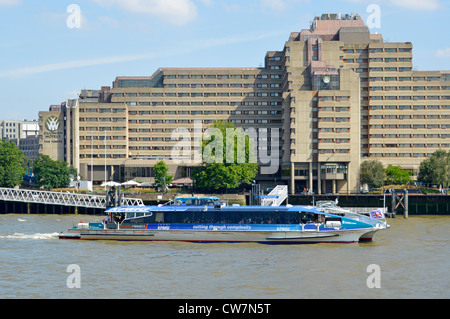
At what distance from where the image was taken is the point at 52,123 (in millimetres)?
148375

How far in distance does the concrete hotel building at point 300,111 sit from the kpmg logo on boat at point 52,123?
10.4ft

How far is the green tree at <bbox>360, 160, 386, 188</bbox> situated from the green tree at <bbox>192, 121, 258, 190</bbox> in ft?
80.1

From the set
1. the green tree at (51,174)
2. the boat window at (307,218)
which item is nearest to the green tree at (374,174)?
the green tree at (51,174)

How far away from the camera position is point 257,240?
5881 cm

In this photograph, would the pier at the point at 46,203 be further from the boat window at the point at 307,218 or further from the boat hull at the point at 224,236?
the boat window at the point at 307,218

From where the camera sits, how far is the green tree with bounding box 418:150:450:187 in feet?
392

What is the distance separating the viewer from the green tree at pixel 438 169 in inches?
4705

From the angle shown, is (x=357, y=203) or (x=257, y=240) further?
(x=357, y=203)

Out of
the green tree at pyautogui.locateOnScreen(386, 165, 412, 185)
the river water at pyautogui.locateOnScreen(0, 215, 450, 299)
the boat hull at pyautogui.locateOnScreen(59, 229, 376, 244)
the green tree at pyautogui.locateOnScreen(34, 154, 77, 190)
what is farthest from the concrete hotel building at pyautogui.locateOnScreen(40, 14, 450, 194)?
the boat hull at pyautogui.locateOnScreen(59, 229, 376, 244)

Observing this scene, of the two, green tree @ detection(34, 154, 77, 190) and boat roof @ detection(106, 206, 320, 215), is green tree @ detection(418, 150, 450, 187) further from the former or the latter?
green tree @ detection(34, 154, 77, 190)

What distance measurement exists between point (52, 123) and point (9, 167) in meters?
28.4

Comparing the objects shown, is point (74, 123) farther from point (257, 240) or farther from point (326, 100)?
point (257, 240)
